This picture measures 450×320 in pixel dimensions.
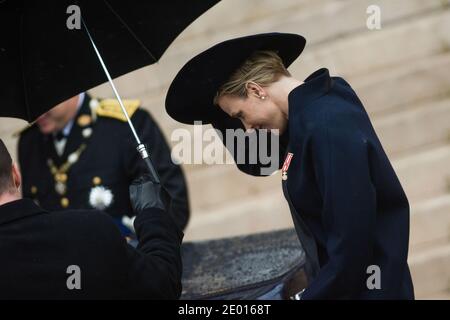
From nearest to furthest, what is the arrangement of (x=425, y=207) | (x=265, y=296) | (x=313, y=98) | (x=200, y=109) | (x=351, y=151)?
(x=351, y=151) → (x=313, y=98) → (x=200, y=109) → (x=265, y=296) → (x=425, y=207)

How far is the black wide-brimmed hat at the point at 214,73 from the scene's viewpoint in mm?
3027

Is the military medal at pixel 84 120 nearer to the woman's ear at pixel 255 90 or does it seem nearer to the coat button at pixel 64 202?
the coat button at pixel 64 202

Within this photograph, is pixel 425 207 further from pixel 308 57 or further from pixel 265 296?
pixel 265 296

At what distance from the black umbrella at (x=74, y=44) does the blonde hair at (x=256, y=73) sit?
0.39 metres

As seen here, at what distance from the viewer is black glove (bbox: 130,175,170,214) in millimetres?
3168

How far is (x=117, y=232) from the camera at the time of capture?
2875 mm

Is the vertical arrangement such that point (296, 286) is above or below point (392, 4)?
below

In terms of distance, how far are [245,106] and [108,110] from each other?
2016mm

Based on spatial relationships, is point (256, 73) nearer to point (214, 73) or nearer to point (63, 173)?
point (214, 73)

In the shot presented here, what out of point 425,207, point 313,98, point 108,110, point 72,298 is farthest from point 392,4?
point 72,298

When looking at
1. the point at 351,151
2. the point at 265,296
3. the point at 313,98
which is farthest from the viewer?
the point at 265,296

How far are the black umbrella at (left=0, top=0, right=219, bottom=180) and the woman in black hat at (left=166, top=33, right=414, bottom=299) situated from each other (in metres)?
0.35

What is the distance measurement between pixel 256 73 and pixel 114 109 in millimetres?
2051

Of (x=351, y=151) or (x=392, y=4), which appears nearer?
(x=351, y=151)
